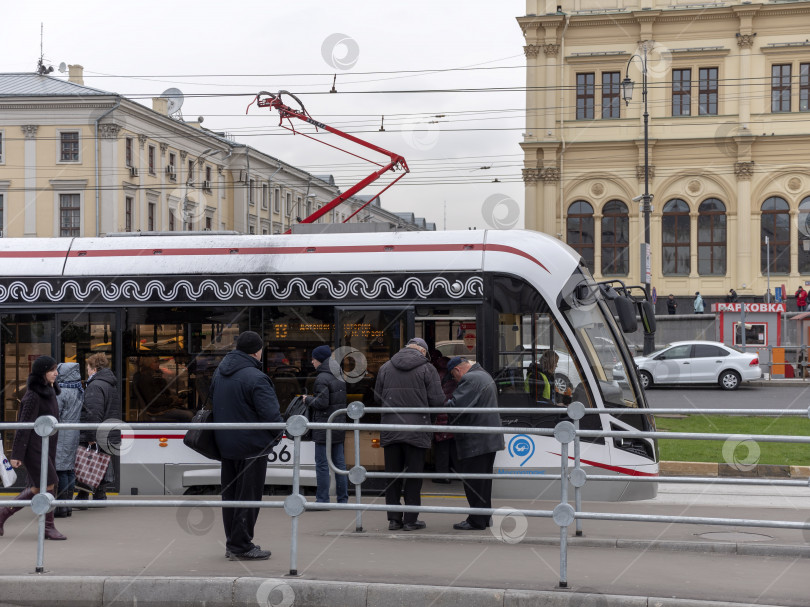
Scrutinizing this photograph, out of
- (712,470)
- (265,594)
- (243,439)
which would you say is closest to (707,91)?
(712,470)

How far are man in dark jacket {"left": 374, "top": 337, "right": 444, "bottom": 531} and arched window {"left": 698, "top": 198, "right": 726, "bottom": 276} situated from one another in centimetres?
4387

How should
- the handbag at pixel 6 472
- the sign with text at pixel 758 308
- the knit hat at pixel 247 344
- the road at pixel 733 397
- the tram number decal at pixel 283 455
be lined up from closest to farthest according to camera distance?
1. the knit hat at pixel 247 344
2. the handbag at pixel 6 472
3. the tram number decal at pixel 283 455
4. the road at pixel 733 397
5. the sign with text at pixel 758 308

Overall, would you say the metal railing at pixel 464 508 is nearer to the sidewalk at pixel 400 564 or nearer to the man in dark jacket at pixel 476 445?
the sidewalk at pixel 400 564

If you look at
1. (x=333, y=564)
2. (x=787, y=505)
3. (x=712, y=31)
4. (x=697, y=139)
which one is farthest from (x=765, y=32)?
(x=333, y=564)

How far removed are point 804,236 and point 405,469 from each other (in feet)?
147

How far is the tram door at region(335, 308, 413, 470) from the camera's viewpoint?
11.0m

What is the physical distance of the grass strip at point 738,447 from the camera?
1505cm

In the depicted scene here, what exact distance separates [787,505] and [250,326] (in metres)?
6.21

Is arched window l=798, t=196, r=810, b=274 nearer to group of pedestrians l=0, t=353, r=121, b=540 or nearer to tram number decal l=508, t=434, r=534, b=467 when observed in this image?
tram number decal l=508, t=434, r=534, b=467

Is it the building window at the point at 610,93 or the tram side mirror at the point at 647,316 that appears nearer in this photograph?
the tram side mirror at the point at 647,316

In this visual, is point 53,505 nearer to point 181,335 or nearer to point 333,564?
point 333,564

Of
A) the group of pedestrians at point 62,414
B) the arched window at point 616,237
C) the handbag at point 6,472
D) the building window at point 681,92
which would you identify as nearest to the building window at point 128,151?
the arched window at point 616,237

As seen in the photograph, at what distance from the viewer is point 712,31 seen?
163 ft

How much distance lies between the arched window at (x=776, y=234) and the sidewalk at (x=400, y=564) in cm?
4362
